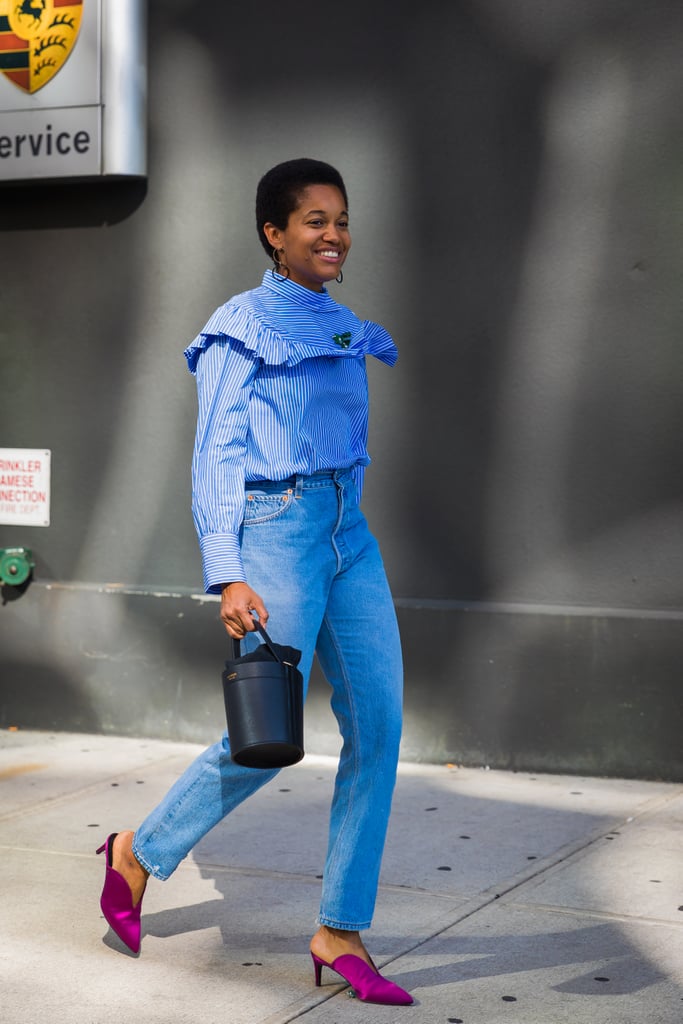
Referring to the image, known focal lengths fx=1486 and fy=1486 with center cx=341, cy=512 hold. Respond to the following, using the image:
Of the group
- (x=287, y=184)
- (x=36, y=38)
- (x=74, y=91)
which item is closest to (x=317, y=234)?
(x=287, y=184)

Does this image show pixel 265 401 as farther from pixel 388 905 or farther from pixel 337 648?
pixel 388 905

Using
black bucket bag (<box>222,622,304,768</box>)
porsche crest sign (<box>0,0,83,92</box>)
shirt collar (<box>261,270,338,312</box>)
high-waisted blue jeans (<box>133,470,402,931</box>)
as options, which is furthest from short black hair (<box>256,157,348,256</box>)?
porsche crest sign (<box>0,0,83,92</box>)

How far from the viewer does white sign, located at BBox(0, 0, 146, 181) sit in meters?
6.00

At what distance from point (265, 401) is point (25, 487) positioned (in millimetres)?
3361

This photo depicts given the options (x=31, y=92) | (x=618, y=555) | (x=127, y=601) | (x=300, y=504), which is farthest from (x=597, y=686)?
(x=31, y=92)

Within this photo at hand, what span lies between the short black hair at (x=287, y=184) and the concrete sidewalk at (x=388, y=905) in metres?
1.77

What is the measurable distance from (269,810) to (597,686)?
131cm

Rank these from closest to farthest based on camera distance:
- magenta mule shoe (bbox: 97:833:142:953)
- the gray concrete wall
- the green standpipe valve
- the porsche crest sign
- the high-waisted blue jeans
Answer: the high-waisted blue jeans
magenta mule shoe (bbox: 97:833:142:953)
the gray concrete wall
the porsche crest sign
the green standpipe valve

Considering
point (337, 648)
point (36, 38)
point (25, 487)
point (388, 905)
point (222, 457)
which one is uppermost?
point (36, 38)

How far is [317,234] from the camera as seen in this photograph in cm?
334

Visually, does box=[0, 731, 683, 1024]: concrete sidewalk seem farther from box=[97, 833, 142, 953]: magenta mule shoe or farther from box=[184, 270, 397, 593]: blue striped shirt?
box=[184, 270, 397, 593]: blue striped shirt

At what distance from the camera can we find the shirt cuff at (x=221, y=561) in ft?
10.4

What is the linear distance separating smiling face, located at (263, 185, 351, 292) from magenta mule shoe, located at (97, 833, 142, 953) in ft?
4.72

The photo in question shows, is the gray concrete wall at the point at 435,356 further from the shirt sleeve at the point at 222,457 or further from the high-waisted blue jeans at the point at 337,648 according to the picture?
the shirt sleeve at the point at 222,457
